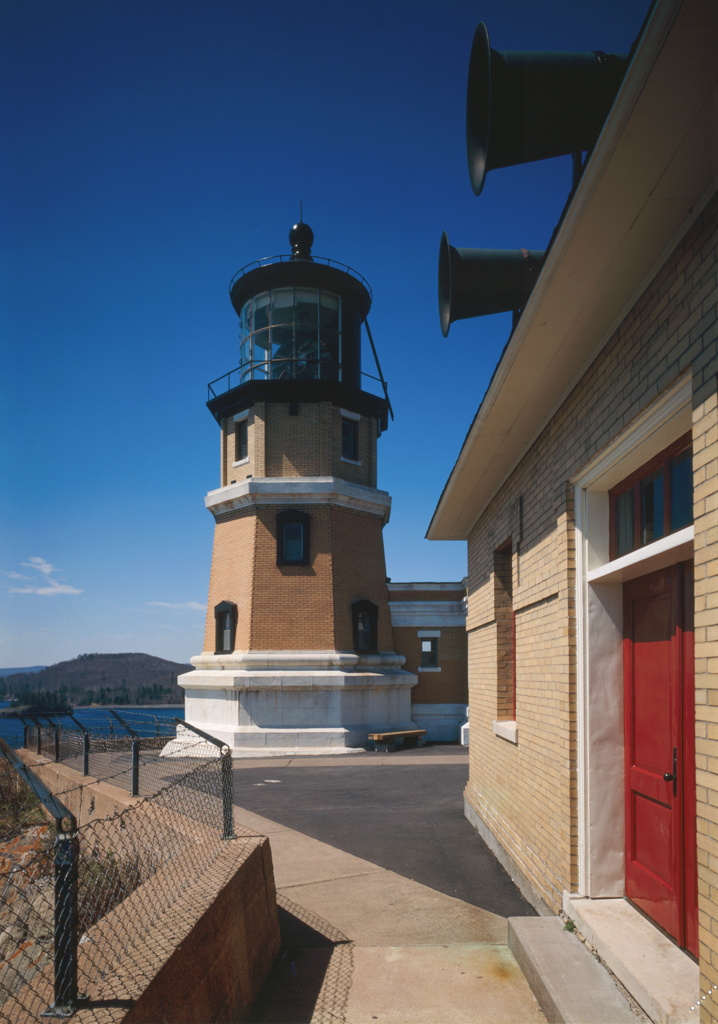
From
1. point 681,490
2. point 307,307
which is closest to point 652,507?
point 681,490

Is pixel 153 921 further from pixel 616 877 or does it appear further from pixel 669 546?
pixel 669 546

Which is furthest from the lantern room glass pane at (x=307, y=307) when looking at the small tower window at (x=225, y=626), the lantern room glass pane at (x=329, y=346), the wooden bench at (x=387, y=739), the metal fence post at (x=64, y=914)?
the metal fence post at (x=64, y=914)

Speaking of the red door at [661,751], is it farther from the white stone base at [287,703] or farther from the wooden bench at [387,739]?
the wooden bench at [387,739]

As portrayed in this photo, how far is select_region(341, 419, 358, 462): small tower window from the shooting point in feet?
75.6

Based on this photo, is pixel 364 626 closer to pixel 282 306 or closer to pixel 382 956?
pixel 282 306

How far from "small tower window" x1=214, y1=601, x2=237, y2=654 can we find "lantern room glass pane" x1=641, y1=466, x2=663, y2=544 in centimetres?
1781

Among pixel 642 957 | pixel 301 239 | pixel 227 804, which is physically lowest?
pixel 642 957

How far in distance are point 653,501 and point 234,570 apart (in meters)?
18.2

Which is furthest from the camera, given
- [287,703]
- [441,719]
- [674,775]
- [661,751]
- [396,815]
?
[441,719]

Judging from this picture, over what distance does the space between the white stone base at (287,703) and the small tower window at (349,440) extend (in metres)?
6.29

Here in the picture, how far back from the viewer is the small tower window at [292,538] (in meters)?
21.2

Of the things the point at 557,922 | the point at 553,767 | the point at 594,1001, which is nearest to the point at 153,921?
the point at 594,1001

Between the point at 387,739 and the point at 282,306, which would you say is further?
the point at 282,306

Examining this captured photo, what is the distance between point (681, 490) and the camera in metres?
4.02
